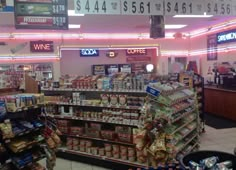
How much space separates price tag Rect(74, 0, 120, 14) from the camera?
3.71 m

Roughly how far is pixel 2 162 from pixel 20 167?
257mm

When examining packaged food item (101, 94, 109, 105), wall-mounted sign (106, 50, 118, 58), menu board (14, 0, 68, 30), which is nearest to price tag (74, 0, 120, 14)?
menu board (14, 0, 68, 30)

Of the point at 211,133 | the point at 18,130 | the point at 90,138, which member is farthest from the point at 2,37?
the point at 211,133

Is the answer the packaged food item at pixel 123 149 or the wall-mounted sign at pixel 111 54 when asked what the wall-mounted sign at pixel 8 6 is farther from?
the wall-mounted sign at pixel 111 54

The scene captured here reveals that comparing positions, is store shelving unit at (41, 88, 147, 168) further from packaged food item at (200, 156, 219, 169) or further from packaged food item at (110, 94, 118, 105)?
packaged food item at (200, 156, 219, 169)

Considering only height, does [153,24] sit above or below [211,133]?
above

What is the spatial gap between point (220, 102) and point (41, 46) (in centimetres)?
714

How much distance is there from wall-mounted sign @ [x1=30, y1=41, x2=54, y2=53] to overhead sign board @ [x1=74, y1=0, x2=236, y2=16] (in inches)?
286

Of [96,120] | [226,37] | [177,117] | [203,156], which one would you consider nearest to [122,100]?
[96,120]

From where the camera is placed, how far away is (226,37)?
31.0 feet

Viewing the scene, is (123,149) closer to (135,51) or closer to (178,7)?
(178,7)

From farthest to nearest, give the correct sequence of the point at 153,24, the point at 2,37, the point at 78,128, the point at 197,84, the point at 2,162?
the point at 2,37, the point at 197,84, the point at 78,128, the point at 153,24, the point at 2,162

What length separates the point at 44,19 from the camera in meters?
4.13

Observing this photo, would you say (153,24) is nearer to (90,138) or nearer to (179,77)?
(179,77)
